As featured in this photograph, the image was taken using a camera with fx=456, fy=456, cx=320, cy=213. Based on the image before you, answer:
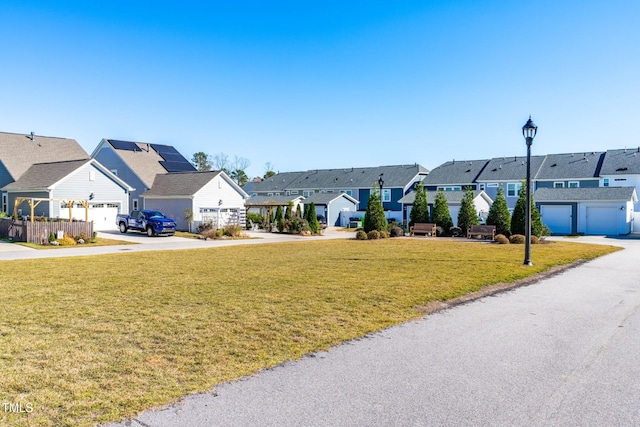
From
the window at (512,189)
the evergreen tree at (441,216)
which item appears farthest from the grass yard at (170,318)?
the window at (512,189)

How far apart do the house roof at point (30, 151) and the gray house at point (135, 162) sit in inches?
83.4

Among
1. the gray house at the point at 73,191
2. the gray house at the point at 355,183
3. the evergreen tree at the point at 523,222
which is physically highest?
the gray house at the point at 355,183

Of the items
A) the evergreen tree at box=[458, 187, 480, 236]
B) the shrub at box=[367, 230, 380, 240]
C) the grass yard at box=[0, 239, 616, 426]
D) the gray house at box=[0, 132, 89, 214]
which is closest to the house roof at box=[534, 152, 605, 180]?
the evergreen tree at box=[458, 187, 480, 236]

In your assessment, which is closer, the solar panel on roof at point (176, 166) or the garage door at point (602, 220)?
the garage door at point (602, 220)

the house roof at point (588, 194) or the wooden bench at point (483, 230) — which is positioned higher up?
the house roof at point (588, 194)

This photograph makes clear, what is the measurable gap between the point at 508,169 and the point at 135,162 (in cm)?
3739

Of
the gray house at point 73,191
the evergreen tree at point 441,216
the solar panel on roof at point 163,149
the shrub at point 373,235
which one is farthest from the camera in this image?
the solar panel on roof at point 163,149

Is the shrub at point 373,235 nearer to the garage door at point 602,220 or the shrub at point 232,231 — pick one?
the shrub at point 232,231

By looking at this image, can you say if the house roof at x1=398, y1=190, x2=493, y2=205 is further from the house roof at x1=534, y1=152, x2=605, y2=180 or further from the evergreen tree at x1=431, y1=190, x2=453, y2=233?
the house roof at x1=534, y1=152, x2=605, y2=180

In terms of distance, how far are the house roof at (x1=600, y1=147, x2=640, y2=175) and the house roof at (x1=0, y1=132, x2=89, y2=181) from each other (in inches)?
1899

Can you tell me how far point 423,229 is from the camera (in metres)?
33.3

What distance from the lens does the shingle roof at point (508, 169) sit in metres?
47.3

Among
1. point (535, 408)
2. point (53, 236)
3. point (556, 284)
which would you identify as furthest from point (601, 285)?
point (53, 236)

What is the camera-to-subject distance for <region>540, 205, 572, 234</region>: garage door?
122ft
